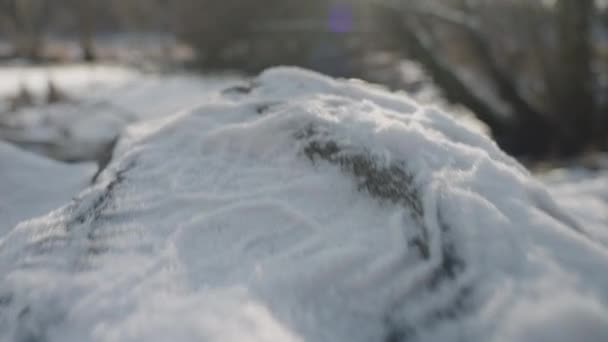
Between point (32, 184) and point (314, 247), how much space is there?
1320 millimetres

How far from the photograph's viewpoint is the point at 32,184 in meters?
1.83

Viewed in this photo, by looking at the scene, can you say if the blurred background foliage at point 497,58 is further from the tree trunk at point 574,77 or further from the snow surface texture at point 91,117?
the snow surface texture at point 91,117

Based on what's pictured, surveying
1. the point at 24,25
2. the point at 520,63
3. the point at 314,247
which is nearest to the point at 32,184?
the point at 314,247

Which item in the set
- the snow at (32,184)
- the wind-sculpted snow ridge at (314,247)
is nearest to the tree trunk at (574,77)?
the wind-sculpted snow ridge at (314,247)

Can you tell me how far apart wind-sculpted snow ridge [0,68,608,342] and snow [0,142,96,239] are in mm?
344

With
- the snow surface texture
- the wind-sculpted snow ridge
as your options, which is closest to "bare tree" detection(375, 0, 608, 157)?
the snow surface texture

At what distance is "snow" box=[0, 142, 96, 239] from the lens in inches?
64.2

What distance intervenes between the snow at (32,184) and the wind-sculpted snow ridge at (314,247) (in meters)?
0.34

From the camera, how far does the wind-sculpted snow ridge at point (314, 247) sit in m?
0.92

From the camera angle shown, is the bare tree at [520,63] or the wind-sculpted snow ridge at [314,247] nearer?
the wind-sculpted snow ridge at [314,247]

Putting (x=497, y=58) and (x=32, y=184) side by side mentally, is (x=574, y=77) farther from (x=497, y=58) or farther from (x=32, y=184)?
(x=32, y=184)

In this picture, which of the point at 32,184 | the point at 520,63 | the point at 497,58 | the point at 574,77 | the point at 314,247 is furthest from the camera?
the point at 520,63

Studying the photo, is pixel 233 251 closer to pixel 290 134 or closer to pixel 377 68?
pixel 290 134

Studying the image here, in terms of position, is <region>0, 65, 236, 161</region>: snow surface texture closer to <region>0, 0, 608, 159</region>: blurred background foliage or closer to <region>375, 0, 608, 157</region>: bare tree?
<region>0, 0, 608, 159</region>: blurred background foliage
